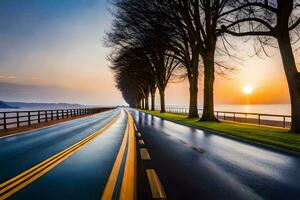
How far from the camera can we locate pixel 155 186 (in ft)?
16.9

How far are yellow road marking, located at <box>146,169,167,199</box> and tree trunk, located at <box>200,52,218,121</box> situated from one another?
714 inches

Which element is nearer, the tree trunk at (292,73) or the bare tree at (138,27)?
the tree trunk at (292,73)

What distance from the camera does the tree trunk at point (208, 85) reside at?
76.9 ft

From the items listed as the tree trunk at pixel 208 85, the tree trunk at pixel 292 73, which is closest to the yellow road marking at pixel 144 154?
the tree trunk at pixel 292 73

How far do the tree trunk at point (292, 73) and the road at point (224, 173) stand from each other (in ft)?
21.3

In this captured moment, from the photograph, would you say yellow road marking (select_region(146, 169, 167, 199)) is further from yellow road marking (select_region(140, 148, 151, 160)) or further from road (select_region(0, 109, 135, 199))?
yellow road marking (select_region(140, 148, 151, 160))

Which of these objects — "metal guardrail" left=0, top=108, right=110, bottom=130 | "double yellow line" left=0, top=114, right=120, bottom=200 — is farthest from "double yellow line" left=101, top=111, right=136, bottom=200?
"metal guardrail" left=0, top=108, right=110, bottom=130

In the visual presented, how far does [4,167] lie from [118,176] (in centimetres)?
317

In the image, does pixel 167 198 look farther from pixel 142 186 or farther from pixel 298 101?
pixel 298 101

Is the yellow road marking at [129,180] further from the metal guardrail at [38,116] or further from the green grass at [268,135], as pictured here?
the metal guardrail at [38,116]

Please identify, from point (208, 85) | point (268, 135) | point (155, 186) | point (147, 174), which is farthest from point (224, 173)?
point (208, 85)

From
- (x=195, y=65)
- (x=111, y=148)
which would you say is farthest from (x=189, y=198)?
(x=195, y=65)

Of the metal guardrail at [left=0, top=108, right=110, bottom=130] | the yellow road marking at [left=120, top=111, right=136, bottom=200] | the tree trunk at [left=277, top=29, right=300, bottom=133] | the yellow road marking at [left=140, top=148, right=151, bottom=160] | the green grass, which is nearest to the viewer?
the yellow road marking at [left=120, top=111, right=136, bottom=200]

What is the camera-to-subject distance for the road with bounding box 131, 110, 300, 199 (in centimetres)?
485
